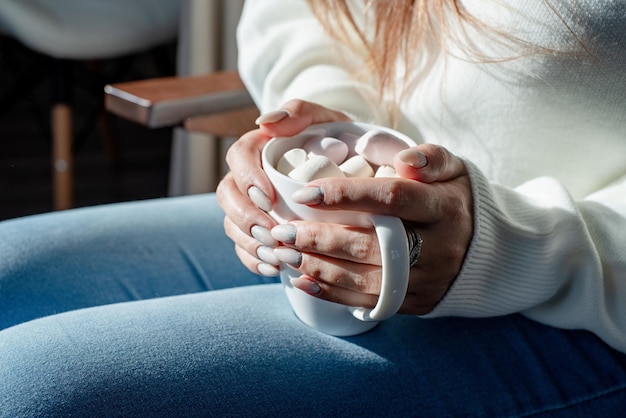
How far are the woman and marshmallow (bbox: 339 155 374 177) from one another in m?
0.04

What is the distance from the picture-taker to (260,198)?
1.60 feet

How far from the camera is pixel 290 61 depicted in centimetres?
74

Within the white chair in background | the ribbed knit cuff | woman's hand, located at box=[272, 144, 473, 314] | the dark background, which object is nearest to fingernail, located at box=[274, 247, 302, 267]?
woman's hand, located at box=[272, 144, 473, 314]

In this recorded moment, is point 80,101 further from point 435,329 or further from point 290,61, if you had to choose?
point 435,329

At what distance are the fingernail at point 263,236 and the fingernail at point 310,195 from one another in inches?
2.2

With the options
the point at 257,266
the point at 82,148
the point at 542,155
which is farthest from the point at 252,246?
the point at 82,148

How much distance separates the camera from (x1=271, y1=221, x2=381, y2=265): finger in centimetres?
46

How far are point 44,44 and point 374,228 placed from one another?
1.29 m

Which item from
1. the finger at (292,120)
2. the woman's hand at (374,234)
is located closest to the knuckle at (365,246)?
the woman's hand at (374,234)

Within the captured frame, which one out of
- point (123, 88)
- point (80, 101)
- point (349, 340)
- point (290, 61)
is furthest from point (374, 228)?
point (80, 101)

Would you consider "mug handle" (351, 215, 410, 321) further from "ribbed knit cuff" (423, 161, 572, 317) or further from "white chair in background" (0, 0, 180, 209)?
"white chair in background" (0, 0, 180, 209)

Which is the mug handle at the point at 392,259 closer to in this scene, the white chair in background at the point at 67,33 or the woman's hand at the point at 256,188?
the woman's hand at the point at 256,188

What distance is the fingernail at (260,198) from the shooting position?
0.49 meters

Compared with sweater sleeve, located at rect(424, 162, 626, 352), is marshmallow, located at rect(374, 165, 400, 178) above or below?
above
